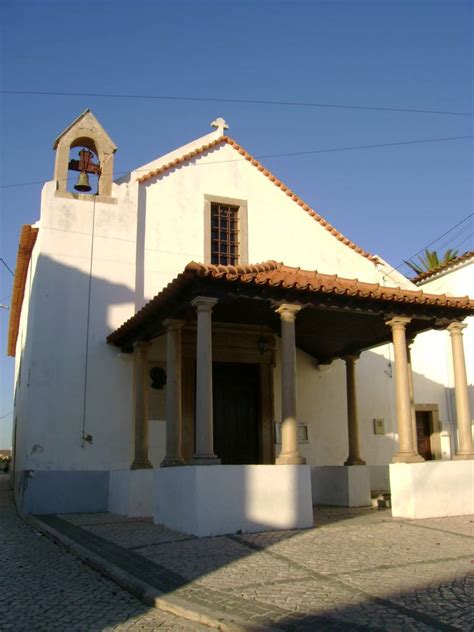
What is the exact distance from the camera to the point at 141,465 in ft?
35.9

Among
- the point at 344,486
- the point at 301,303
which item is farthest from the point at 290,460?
the point at 344,486

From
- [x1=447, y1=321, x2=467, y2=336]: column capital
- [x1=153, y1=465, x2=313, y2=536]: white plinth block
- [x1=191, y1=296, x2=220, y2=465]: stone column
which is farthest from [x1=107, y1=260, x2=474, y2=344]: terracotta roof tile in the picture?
[x1=153, y1=465, x2=313, y2=536]: white plinth block

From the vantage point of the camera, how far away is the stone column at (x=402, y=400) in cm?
976

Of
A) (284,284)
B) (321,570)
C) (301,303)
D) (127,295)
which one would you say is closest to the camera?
(321,570)

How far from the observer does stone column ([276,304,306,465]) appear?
8.84m

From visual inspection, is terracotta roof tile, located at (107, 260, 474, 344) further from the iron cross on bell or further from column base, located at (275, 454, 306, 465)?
the iron cross on bell

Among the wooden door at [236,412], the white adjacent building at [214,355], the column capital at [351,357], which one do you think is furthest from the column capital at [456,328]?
the wooden door at [236,412]

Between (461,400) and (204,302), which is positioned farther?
(461,400)

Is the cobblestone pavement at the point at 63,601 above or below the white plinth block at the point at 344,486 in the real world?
below

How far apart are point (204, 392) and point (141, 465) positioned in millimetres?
3086

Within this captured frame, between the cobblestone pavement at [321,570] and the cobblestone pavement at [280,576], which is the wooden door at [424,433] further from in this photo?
the cobblestone pavement at [280,576]

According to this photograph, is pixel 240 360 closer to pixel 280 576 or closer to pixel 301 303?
pixel 301 303

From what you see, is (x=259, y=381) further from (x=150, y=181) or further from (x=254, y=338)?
(x=150, y=181)

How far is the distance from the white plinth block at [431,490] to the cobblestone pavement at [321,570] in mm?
380
